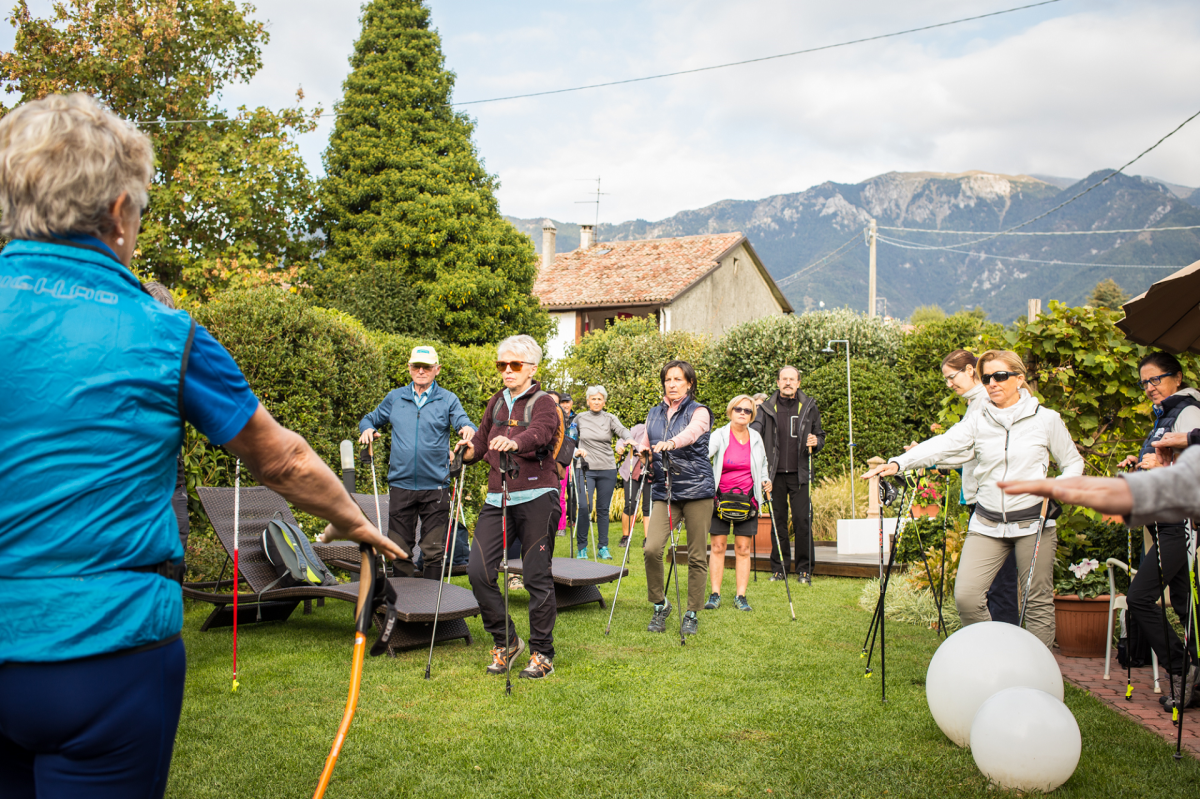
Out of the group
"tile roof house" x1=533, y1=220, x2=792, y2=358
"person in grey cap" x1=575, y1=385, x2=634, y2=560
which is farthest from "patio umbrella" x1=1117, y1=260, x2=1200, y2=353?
"tile roof house" x1=533, y1=220, x2=792, y2=358

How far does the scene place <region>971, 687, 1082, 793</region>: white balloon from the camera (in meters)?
3.57

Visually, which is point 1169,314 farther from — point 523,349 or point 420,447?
point 420,447

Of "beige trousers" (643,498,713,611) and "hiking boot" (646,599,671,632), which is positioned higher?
"beige trousers" (643,498,713,611)

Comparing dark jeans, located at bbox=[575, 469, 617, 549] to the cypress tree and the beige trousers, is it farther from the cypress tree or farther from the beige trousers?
the cypress tree

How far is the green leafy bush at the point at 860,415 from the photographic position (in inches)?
597

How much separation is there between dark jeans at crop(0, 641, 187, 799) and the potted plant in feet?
20.7

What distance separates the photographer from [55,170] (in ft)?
5.18

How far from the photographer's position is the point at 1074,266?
17725 cm

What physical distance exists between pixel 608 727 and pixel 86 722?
3.44 m

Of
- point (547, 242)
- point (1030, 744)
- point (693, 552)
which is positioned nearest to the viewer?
point (1030, 744)

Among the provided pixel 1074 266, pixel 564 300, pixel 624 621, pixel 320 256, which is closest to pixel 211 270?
pixel 320 256

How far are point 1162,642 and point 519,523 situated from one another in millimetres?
3830

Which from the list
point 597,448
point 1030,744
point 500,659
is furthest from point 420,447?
point 1030,744

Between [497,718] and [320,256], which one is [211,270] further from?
[497,718]
